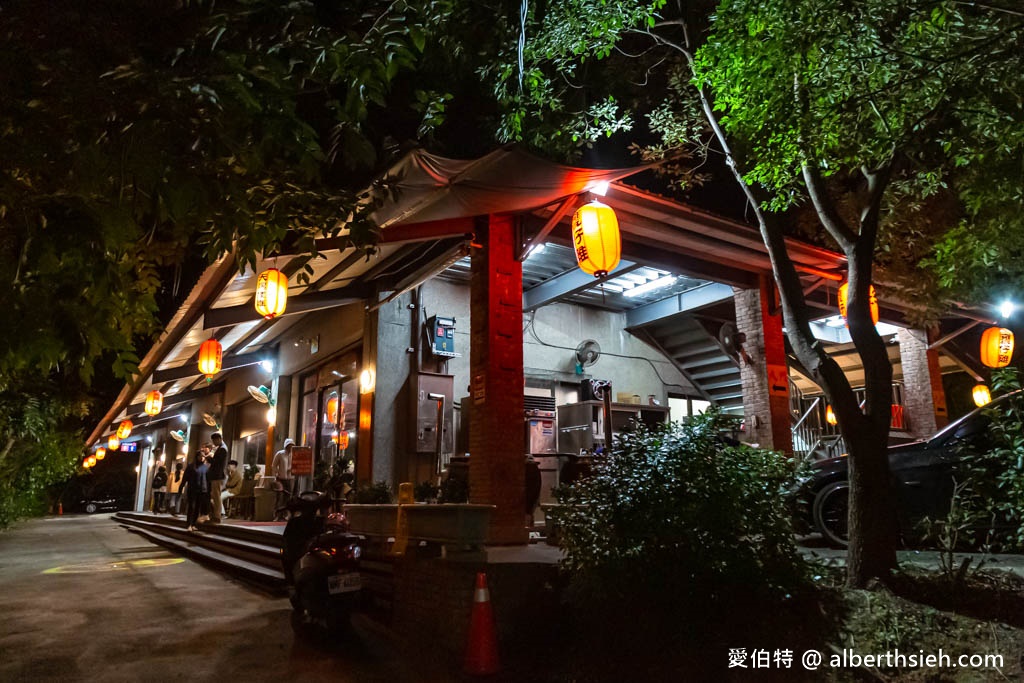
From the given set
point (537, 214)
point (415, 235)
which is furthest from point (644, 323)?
point (415, 235)

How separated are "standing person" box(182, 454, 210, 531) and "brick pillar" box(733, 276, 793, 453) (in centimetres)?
1122

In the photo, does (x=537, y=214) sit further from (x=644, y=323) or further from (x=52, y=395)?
(x=52, y=395)

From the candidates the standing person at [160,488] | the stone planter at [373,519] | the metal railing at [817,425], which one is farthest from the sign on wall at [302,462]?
the standing person at [160,488]

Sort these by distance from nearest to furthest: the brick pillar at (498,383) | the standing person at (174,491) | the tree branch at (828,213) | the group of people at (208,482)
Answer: the tree branch at (828,213), the brick pillar at (498,383), the group of people at (208,482), the standing person at (174,491)

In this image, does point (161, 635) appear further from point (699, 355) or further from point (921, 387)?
point (921, 387)

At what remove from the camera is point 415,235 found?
8.95 m

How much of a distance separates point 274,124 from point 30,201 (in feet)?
4.66

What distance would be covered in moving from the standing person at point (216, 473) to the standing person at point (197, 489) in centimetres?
15

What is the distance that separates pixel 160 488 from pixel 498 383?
2178 centimetres

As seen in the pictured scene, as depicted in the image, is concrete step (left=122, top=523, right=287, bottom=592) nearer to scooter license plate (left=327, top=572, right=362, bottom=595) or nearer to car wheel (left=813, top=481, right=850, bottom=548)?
scooter license plate (left=327, top=572, right=362, bottom=595)

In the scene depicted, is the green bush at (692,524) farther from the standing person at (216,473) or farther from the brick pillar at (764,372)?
the standing person at (216,473)

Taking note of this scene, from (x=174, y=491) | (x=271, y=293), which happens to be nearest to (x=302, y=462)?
(x=271, y=293)

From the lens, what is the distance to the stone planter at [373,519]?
6844mm

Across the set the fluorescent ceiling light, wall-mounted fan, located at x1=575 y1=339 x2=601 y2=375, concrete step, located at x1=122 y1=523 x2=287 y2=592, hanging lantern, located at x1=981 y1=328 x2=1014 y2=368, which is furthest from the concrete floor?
hanging lantern, located at x1=981 y1=328 x2=1014 y2=368
